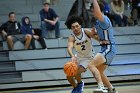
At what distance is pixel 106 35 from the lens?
6.87 meters

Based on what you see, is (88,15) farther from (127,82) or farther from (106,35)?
(106,35)

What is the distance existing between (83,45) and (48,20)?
395cm

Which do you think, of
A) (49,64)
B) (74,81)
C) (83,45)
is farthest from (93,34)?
(49,64)

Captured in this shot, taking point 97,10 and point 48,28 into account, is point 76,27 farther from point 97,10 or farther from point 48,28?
point 48,28

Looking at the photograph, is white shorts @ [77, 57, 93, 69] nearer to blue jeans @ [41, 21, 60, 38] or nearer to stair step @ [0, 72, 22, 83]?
stair step @ [0, 72, 22, 83]

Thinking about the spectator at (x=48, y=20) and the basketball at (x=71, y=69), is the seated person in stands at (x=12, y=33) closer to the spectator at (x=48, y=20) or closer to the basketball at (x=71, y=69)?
the spectator at (x=48, y=20)

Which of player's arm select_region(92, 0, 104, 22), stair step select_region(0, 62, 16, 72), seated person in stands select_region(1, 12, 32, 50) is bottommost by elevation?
stair step select_region(0, 62, 16, 72)

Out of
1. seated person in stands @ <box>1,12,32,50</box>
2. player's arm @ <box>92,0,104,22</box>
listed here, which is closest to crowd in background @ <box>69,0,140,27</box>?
seated person in stands @ <box>1,12,32,50</box>

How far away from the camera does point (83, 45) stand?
24.0 feet

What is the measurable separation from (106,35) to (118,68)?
399cm

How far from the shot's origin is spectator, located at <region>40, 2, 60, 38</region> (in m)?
11.1

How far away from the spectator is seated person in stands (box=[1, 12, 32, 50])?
2.21 feet

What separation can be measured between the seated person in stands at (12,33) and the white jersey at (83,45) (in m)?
3.56

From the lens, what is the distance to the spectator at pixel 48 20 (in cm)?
1113
